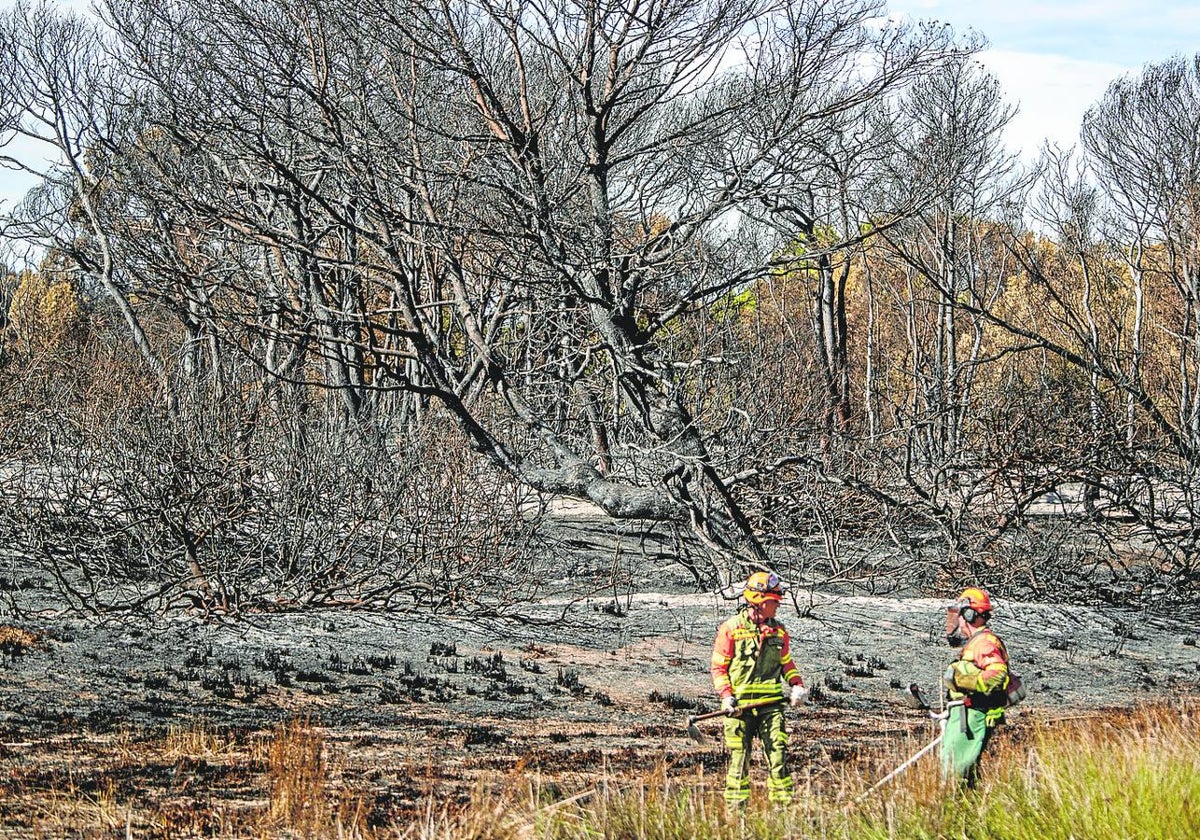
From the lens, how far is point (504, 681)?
35.2ft

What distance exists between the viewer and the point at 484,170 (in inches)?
497

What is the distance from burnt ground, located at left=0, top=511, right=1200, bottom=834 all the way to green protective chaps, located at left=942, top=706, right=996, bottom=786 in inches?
40.0

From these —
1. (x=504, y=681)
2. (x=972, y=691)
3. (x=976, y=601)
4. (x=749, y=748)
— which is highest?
(x=976, y=601)

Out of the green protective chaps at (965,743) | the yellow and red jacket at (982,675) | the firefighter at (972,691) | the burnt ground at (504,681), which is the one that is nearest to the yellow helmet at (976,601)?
the firefighter at (972,691)

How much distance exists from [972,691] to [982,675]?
109mm

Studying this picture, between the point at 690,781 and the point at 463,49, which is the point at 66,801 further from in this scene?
the point at 463,49

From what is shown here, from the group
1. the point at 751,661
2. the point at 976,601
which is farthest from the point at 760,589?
the point at 976,601

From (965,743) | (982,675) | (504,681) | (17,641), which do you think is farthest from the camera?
(17,641)

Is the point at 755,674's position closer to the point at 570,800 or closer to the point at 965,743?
the point at 965,743

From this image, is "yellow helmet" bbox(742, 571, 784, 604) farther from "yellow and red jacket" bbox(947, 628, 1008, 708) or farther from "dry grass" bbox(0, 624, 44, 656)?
"dry grass" bbox(0, 624, 44, 656)

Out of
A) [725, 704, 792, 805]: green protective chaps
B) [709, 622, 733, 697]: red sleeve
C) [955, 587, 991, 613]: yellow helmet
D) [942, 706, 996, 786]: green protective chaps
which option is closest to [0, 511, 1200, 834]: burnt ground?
[725, 704, 792, 805]: green protective chaps

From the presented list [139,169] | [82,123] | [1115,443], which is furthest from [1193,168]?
[82,123]

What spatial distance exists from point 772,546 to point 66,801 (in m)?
10.6

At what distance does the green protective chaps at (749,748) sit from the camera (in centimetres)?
611
